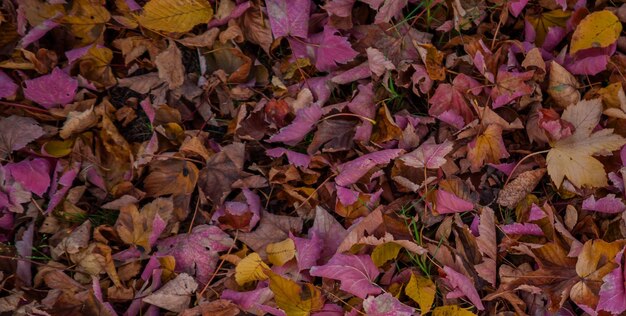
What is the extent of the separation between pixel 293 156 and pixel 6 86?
806mm

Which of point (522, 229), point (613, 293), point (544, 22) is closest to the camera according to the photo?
point (613, 293)

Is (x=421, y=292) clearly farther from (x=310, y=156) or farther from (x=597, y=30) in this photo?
(x=597, y=30)

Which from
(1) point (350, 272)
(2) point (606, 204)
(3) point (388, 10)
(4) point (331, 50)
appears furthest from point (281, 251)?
(2) point (606, 204)

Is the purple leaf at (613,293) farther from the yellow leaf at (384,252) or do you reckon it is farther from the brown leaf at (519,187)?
the yellow leaf at (384,252)

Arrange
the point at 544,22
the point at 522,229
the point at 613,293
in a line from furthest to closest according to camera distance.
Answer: the point at 544,22 < the point at 522,229 < the point at 613,293

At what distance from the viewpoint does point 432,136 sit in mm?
1494

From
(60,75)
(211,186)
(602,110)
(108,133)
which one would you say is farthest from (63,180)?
(602,110)

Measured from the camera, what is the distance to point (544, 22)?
152 centimetres

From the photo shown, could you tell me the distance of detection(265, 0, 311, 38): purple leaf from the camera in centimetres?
154

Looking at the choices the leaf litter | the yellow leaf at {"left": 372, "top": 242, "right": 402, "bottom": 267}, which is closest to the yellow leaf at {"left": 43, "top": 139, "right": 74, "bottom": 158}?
the leaf litter

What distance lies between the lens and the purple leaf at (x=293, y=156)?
146cm

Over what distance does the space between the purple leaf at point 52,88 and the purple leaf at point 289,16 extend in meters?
0.56

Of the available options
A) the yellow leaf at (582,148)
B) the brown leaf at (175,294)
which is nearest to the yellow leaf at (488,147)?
the yellow leaf at (582,148)

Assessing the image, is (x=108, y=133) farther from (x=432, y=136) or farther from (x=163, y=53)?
(x=432, y=136)
